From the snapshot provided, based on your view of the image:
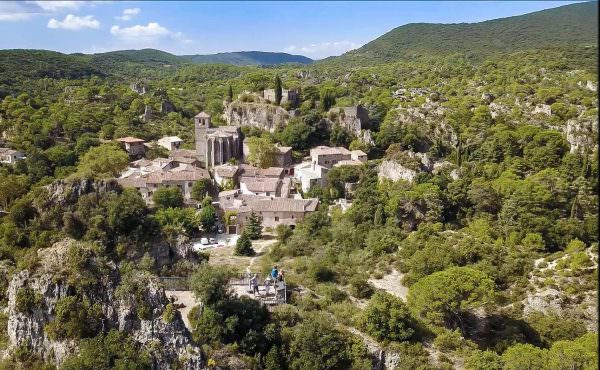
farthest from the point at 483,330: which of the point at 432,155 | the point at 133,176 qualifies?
the point at 133,176

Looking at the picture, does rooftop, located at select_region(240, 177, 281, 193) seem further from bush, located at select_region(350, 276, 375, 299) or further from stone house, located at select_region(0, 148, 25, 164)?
stone house, located at select_region(0, 148, 25, 164)

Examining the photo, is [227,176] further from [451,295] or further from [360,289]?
[451,295]

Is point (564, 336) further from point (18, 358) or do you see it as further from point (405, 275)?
point (18, 358)

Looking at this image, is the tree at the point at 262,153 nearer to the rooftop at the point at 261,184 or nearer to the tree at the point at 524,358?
the rooftop at the point at 261,184

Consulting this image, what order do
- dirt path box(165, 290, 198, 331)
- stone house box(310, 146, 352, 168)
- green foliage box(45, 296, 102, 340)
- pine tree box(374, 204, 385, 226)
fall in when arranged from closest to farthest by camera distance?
green foliage box(45, 296, 102, 340)
dirt path box(165, 290, 198, 331)
pine tree box(374, 204, 385, 226)
stone house box(310, 146, 352, 168)

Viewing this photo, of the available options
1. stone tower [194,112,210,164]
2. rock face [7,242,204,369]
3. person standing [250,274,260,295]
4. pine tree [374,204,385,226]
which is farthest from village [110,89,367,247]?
rock face [7,242,204,369]
